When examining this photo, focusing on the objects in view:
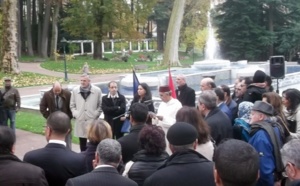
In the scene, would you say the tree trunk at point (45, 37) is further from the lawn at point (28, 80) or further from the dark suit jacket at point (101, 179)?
the dark suit jacket at point (101, 179)

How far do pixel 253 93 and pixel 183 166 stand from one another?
15.0 ft

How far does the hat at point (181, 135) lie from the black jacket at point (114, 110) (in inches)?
218

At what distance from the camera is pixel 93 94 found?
9695 millimetres

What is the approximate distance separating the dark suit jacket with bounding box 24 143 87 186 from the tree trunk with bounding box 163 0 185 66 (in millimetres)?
32416

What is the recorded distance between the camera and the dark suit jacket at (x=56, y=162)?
475 centimetres

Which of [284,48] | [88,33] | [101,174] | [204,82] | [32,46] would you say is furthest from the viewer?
[32,46]

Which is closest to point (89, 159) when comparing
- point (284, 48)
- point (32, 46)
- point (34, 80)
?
point (34, 80)

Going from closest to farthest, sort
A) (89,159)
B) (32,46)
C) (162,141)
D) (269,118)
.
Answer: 1. (162,141)
2. (89,159)
3. (269,118)
4. (32,46)

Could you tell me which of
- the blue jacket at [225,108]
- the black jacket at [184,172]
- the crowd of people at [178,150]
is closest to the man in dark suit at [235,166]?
the crowd of people at [178,150]

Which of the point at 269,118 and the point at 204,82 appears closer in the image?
the point at 269,118

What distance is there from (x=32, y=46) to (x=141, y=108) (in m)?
50.7

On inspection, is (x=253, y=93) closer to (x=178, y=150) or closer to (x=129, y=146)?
(x=129, y=146)

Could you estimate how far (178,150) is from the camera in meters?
4.14

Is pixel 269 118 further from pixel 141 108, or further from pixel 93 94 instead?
pixel 93 94
